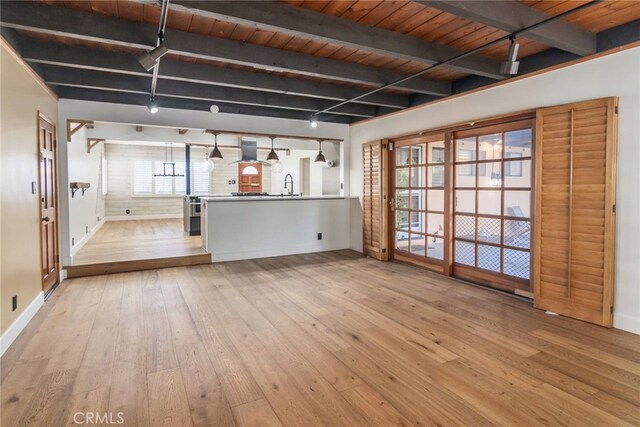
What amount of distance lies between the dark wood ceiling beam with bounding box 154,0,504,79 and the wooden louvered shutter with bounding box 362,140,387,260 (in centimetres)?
234

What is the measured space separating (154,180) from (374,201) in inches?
340

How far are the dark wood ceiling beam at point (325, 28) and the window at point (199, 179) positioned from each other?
985 cm

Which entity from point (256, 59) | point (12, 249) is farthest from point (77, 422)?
point (256, 59)

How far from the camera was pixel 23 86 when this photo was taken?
3229 mm

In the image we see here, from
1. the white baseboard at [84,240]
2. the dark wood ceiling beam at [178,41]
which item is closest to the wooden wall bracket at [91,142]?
the white baseboard at [84,240]

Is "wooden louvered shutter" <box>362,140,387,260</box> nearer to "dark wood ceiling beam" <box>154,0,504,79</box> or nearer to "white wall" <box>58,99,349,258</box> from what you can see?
"white wall" <box>58,99,349,258</box>

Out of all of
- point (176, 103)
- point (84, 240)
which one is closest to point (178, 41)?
point (176, 103)

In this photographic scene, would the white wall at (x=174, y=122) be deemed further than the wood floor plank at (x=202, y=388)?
Yes

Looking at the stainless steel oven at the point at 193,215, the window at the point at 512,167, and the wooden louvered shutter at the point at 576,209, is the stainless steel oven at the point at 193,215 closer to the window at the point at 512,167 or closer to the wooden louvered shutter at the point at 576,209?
the window at the point at 512,167

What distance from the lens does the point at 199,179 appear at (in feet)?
39.2

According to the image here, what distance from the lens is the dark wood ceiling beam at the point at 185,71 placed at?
336cm

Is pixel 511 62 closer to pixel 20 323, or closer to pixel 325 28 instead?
pixel 325 28

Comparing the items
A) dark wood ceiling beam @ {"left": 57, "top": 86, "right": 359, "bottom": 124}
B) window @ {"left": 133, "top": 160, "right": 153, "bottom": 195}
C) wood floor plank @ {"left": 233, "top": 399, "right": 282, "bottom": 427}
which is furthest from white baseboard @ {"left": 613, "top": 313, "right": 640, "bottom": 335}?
window @ {"left": 133, "top": 160, "right": 153, "bottom": 195}

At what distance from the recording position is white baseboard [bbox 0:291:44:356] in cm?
263
